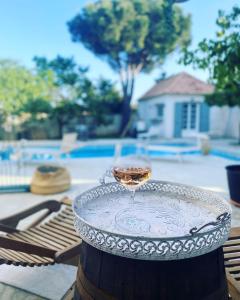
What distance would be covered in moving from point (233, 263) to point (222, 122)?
16.2 m

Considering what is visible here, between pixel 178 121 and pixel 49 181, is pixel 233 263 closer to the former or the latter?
pixel 49 181

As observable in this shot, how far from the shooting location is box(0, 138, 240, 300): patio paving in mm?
2473

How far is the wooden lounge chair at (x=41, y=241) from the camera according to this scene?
1832 mm

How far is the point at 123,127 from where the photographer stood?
59.0 feet

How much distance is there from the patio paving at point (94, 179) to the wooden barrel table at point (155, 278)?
123 centimetres

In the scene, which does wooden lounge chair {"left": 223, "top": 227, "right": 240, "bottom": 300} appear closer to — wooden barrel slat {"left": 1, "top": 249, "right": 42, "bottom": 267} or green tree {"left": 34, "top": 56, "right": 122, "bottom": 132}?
wooden barrel slat {"left": 1, "top": 249, "right": 42, "bottom": 267}

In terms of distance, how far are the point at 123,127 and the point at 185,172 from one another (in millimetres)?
11051

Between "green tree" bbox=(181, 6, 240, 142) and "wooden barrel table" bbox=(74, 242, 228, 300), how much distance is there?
2.98 meters

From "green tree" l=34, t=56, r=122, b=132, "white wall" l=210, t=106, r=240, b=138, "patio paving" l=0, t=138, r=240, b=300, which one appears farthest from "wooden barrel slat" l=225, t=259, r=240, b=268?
"white wall" l=210, t=106, r=240, b=138

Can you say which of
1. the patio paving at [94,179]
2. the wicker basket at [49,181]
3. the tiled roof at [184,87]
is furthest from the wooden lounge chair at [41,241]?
the tiled roof at [184,87]

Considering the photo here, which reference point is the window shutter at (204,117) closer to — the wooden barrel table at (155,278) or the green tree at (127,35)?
the green tree at (127,35)

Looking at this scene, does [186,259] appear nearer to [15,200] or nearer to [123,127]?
[15,200]

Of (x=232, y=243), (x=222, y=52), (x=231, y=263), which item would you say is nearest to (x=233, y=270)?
(x=231, y=263)

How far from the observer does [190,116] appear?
16594 millimetres
